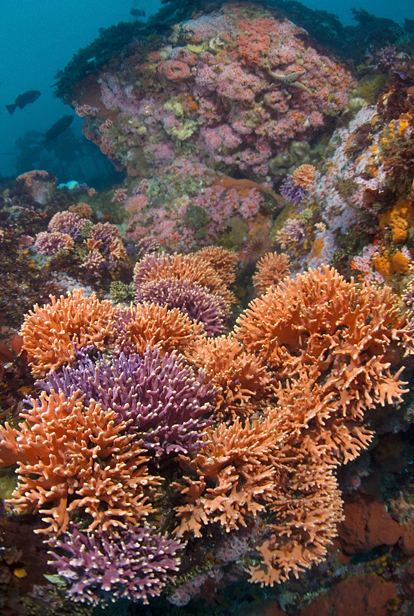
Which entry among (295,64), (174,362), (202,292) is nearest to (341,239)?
(202,292)

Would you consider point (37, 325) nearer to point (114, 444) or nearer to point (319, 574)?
point (114, 444)

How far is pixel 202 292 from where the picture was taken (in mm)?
5172

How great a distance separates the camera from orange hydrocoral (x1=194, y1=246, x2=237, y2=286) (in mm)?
7215

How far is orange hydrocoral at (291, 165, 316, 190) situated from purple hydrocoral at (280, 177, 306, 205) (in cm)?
8

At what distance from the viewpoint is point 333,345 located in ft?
11.4

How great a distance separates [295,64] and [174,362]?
30.3 ft

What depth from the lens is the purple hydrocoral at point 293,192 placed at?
770cm

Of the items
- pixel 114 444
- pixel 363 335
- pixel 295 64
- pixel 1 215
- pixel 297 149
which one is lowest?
pixel 363 335

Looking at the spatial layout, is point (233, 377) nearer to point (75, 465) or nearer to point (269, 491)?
point (269, 491)

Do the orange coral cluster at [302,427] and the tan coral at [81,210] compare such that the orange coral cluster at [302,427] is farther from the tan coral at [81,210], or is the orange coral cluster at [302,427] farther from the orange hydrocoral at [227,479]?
the tan coral at [81,210]

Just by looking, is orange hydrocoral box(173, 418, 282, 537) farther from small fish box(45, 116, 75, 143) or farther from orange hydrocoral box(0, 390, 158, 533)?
small fish box(45, 116, 75, 143)

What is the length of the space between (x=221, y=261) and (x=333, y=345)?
4.22 m

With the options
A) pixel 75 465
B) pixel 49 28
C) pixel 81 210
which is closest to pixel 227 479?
pixel 75 465

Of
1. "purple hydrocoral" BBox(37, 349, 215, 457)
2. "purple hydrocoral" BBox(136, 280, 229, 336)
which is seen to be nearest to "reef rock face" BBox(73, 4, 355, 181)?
"purple hydrocoral" BBox(136, 280, 229, 336)
